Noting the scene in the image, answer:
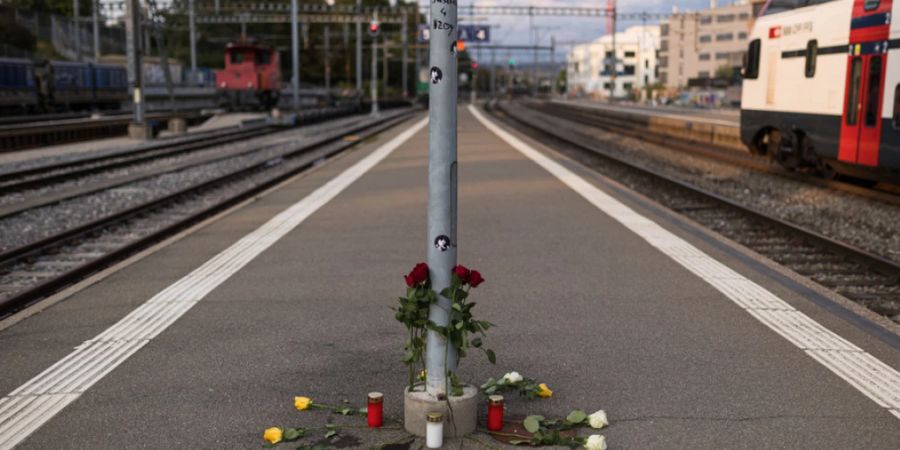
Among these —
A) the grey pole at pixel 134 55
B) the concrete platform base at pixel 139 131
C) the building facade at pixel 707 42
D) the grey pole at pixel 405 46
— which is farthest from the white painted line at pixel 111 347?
the building facade at pixel 707 42

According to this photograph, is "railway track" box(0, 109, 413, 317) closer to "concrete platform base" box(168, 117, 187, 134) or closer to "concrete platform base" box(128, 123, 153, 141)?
"concrete platform base" box(128, 123, 153, 141)

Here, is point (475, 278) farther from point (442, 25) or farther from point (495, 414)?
point (442, 25)

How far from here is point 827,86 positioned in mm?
13227

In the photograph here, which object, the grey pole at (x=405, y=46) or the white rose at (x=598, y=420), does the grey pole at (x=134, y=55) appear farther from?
the grey pole at (x=405, y=46)

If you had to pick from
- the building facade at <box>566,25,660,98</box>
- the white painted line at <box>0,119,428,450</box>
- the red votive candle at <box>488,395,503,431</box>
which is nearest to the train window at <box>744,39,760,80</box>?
the white painted line at <box>0,119,428,450</box>

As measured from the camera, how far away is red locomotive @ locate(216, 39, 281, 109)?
149 ft

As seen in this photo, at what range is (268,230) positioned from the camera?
968 cm

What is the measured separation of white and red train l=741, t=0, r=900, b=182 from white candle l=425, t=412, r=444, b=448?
9.80 meters

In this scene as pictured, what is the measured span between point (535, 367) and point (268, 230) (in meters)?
5.55

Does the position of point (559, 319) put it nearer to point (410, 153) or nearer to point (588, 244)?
point (588, 244)

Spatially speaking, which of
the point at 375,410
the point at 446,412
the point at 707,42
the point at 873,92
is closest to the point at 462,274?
the point at 446,412

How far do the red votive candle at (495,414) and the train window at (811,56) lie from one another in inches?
459

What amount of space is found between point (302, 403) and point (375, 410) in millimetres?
430

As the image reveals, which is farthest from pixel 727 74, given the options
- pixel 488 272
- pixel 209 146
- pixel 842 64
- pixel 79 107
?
pixel 488 272
